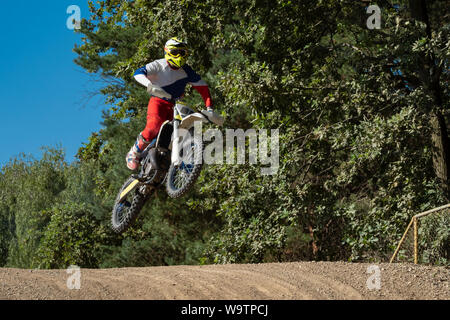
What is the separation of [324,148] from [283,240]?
8.11 ft

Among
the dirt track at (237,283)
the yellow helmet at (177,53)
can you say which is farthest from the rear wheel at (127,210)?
the yellow helmet at (177,53)

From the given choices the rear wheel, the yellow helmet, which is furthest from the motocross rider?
the rear wheel

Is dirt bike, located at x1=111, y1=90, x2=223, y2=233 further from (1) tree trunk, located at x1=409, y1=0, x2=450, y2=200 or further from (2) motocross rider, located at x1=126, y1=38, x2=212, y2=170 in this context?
(1) tree trunk, located at x1=409, y1=0, x2=450, y2=200

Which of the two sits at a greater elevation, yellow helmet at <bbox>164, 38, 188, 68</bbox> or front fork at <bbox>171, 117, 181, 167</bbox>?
yellow helmet at <bbox>164, 38, 188, 68</bbox>

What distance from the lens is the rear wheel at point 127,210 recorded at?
30.1 ft

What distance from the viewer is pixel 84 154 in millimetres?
23344

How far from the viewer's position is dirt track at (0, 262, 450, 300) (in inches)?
273

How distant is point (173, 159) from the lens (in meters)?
7.87

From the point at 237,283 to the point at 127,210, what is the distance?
2.88 meters

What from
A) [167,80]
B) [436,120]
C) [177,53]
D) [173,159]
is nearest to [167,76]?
[167,80]

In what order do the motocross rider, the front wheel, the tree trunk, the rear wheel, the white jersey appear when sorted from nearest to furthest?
the front wheel
the motocross rider
the white jersey
the rear wheel
the tree trunk

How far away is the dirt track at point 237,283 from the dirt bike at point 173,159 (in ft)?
3.92

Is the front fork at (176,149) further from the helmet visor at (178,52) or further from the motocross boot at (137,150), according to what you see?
the helmet visor at (178,52)

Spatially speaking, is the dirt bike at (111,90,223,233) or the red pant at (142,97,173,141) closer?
the dirt bike at (111,90,223,233)
